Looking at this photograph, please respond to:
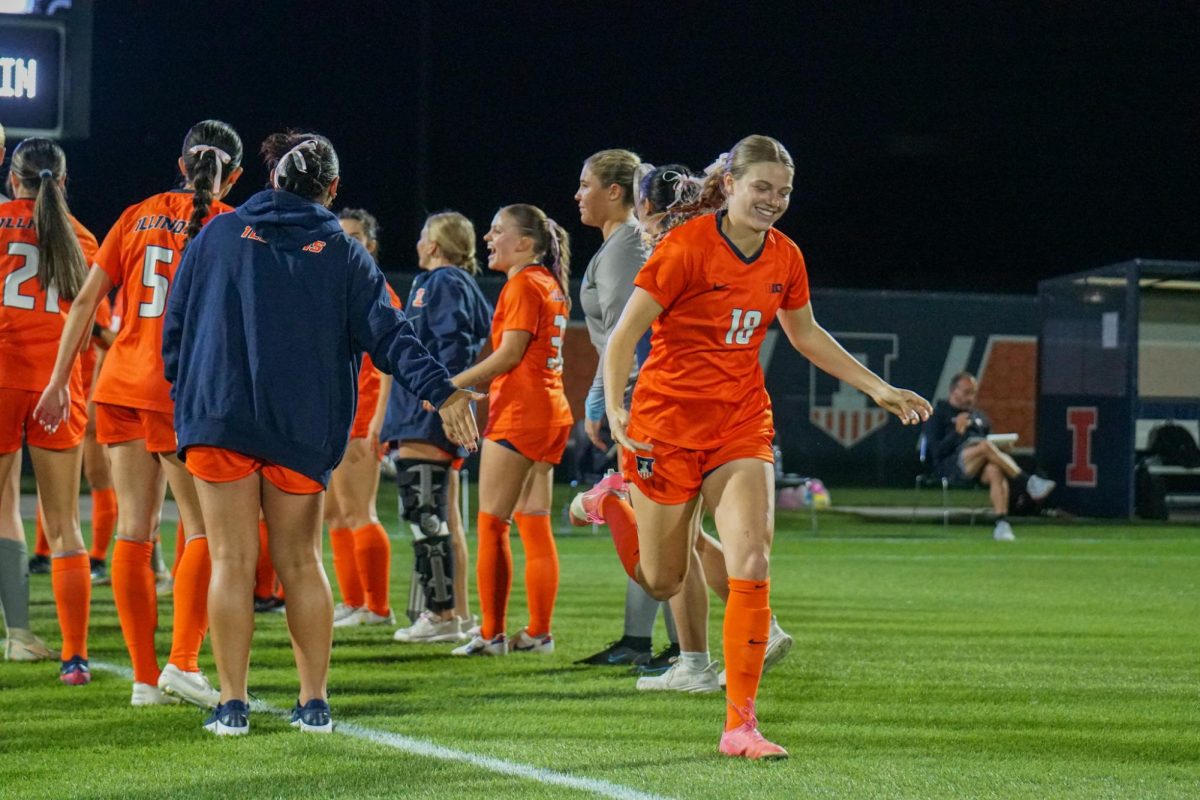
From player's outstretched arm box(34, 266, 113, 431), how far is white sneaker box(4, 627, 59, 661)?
4.65 ft

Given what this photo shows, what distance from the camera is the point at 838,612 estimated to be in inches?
352

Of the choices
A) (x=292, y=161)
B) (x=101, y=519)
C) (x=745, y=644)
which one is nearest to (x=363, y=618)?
(x=101, y=519)

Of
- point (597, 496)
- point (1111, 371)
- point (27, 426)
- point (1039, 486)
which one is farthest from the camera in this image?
point (1111, 371)

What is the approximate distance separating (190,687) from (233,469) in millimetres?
1052

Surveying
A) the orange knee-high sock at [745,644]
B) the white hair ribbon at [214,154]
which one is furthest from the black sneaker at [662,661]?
the white hair ribbon at [214,154]

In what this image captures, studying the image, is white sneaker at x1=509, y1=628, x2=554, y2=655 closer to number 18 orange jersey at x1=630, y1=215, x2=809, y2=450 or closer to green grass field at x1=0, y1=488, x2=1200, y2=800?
green grass field at x1=0, y1=488, x2=1200, y2=800

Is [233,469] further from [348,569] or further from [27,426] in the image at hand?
[348,569]

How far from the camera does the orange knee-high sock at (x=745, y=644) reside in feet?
15.1

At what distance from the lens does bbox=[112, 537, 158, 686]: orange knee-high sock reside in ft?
17.9

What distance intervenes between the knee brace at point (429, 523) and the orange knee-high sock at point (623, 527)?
1.93 m

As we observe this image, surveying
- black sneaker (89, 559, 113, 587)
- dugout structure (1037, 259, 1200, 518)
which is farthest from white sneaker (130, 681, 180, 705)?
dugout structure (1037, 259, 1200, 518)

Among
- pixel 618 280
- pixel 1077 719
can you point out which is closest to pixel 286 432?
pixel 618 280

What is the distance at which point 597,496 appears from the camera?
5688 millimetres

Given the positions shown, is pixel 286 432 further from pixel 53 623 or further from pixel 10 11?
pixel 10 11
